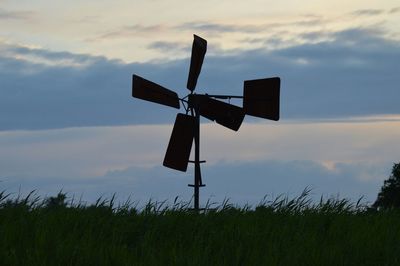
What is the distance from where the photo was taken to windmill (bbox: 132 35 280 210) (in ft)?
57.5

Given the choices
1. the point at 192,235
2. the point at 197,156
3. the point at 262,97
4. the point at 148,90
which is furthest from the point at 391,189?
the point at 192,235

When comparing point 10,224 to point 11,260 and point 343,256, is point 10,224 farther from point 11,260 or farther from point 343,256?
point 343,256

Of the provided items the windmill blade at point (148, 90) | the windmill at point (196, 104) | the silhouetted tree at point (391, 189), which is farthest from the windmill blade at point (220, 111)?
the silhouetted tree at point (391, 189)

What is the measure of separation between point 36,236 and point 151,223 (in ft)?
7.84

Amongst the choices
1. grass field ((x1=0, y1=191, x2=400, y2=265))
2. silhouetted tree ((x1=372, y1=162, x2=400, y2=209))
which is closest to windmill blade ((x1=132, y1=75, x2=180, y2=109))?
grass field ((x1=0, y1=191, x2=400, y2=265))

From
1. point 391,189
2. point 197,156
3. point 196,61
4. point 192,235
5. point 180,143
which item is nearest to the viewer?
point 192,235

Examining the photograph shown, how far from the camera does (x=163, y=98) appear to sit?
17.6 m

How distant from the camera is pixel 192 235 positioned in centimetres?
1230

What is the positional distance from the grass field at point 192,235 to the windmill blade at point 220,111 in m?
3.95

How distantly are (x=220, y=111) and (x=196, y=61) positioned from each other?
1396 millimetres

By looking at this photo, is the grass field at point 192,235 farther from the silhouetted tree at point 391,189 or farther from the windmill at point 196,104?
the silhouetted tree at point 391,189

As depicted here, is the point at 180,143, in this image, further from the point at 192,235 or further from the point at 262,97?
the point at 192,235

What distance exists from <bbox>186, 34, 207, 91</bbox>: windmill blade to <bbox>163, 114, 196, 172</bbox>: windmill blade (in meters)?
0.88

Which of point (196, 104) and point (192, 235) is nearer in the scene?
point (192, 235)
